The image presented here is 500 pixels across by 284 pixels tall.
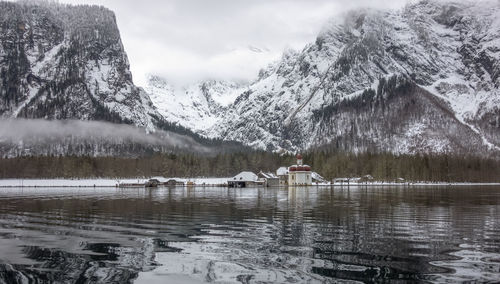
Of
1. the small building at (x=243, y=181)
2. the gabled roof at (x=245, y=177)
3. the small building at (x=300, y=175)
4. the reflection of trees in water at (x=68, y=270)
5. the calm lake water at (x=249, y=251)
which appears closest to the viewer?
the reflection of trees in water at (x=68, y=270)

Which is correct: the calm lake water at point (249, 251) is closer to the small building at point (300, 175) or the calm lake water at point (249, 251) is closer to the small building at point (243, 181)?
the small building at point (243, 181)

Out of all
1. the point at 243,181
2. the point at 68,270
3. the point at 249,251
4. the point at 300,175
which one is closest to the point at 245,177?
the point at 243,181

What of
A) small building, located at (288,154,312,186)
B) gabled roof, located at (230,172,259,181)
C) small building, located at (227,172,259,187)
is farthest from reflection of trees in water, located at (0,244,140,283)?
small building, located at (288,154,312,186)

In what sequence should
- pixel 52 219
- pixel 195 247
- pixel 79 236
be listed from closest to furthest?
pixel 195 247
pixel 79 236
pixel 52 219

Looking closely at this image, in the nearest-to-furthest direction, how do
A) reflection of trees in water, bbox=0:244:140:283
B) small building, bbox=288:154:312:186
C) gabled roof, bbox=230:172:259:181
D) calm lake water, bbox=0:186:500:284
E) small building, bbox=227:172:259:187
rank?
reflection of trees in water, bbox=0:244:140:283, calm lake water, bbox=0:186:500:284, small building, bbox=227:172:259:187, gabled roof, bbox=230:172:259:181, small building, bbox=288:154:312:186

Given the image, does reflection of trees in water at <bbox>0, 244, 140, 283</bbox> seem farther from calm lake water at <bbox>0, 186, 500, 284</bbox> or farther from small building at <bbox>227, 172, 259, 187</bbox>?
small building at <bbox>227, 172, 259, 187</bbox>

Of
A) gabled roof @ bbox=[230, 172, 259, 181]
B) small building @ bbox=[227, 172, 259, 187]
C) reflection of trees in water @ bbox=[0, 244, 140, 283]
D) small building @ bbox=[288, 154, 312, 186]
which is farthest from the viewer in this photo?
small building @ bbox=[288, 154, 312, 186]

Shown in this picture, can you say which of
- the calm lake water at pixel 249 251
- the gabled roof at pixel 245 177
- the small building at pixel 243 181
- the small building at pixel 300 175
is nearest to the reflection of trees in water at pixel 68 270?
the calm lake water at pixel 249 251

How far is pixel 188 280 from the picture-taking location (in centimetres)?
1636

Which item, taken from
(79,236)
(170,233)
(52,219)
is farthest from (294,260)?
(52,219)

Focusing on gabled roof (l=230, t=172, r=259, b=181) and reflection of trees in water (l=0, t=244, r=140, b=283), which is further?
gabled roof (l=230, t=172, r=259, b=181)

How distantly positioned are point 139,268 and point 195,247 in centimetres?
539

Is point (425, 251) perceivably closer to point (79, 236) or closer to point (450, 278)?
point (450, 278)

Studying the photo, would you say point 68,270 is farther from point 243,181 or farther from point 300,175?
point 300,175
